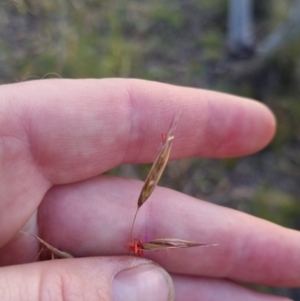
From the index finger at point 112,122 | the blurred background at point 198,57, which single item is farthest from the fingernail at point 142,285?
the blurred background at point 198,57

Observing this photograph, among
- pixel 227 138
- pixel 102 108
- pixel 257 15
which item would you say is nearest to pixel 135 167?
pixel 227 138

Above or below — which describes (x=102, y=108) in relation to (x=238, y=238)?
above

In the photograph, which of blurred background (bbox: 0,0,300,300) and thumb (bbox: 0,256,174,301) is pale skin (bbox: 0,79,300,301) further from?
blurred background (bbox: 0,0,300,300)

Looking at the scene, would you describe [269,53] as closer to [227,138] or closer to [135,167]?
[135,167]

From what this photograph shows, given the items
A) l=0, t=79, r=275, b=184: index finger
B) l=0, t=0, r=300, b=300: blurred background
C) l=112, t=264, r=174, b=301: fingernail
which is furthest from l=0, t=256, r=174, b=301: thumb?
l=0, t=0, r=300, b=300: blurred background

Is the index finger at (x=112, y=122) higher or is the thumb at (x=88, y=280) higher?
the index finger at (x=112, y=122)

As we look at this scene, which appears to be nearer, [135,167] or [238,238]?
[238,238]

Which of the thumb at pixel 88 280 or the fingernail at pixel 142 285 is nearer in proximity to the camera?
the thumb at pixel 88 280

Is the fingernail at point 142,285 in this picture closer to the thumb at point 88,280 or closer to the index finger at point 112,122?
the thumb at point 88,280
